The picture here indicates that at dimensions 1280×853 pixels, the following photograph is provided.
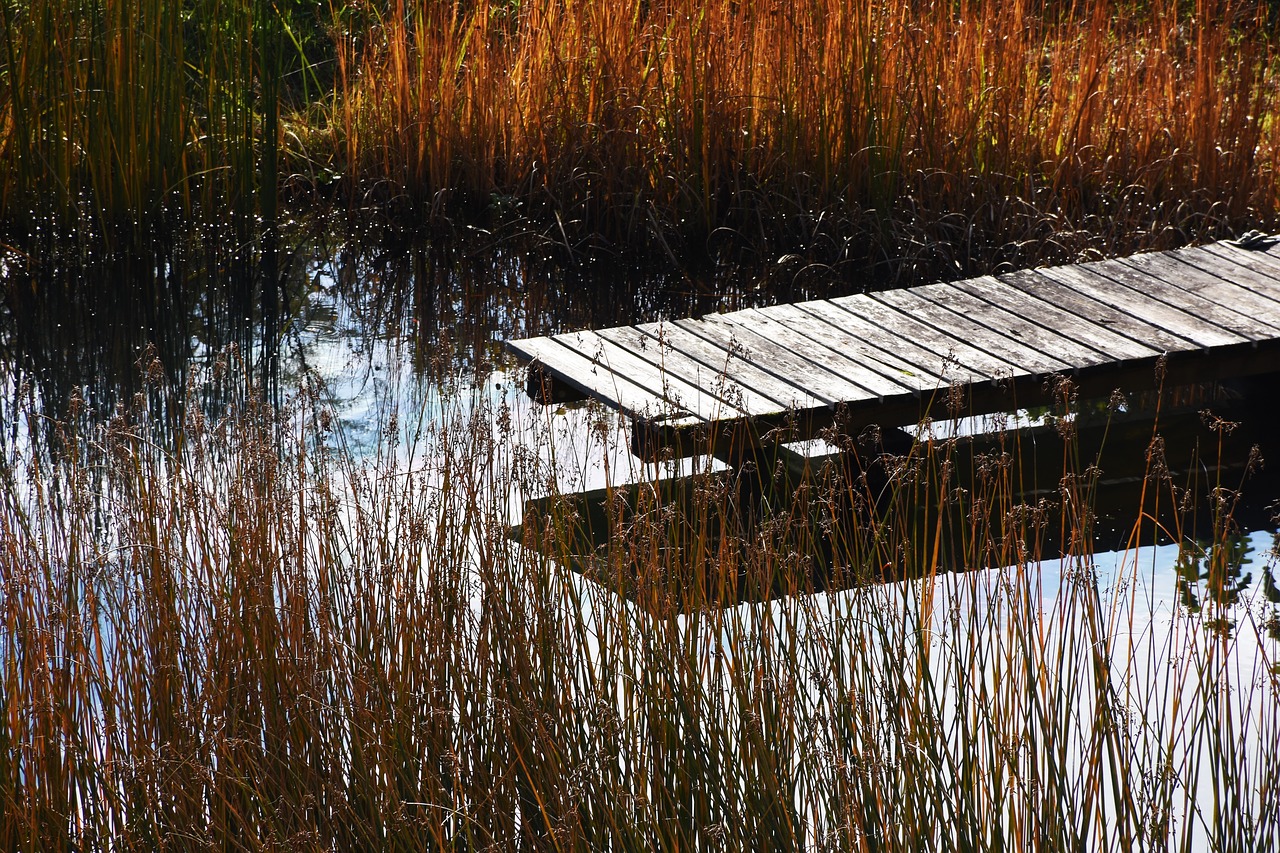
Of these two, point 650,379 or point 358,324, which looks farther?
point 358,324

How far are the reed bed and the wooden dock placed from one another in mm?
1006

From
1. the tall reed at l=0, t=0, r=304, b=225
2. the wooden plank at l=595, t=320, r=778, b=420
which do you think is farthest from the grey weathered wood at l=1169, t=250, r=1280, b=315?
A: the tall reed at l=0, t=0, r=304, b=225

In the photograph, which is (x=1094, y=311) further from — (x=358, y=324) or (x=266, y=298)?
(x=266, y=298)

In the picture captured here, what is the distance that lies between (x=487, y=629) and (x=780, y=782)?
425mm

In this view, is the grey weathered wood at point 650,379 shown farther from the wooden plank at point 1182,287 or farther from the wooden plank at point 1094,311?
the wooden plank at point 1182,287

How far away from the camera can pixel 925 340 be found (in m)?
3.36

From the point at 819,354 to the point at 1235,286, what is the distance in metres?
1.27

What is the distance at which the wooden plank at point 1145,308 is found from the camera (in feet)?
10.9

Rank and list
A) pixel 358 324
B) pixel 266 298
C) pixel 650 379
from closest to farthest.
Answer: pixel 650 379 < pixel 358 324 < pixel 266 298

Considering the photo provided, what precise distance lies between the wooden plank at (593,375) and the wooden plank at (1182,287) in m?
1.45

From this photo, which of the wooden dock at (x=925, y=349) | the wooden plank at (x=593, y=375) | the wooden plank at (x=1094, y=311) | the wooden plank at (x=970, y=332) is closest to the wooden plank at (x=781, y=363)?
the wooden dock at (x=925, y=349)

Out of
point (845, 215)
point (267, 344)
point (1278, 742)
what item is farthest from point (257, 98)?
point (1278, 742)

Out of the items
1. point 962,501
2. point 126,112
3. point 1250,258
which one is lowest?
point 962,501

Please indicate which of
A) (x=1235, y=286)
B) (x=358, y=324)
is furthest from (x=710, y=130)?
(x=1235, y=286)
